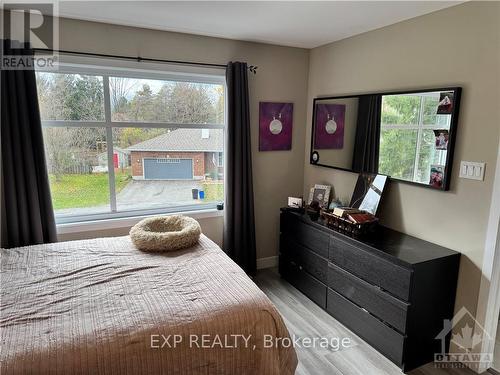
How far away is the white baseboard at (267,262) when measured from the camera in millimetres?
3752

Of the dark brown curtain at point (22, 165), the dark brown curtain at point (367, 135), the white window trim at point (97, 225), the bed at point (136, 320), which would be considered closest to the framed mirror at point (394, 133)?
the dark brown curtain at point (367, 135)

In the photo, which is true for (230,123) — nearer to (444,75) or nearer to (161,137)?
(161,137)

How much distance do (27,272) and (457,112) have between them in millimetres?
2871

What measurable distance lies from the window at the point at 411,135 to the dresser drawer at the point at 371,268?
67cm

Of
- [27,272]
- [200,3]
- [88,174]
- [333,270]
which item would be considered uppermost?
[200,3]

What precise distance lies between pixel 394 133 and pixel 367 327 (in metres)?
1.48

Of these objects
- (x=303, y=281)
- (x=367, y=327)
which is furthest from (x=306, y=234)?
(x=367, y=327)

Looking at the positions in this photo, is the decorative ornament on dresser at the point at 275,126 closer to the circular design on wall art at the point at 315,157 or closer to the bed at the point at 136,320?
the circular design on wall art at the point at 315,157

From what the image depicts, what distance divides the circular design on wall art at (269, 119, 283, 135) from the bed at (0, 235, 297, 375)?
1771 mm

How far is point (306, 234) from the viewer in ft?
9.98

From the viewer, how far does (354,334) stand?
2.58 m

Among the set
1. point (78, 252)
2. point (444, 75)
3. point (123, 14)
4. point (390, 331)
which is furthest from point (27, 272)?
point (444, 75)

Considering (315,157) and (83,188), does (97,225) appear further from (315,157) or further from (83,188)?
(315,157)

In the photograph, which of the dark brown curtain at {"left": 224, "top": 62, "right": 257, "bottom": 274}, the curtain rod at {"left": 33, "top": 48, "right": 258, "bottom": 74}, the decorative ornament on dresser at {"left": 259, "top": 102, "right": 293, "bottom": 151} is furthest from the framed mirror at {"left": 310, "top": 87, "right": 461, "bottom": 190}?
the curtain rod at {"left": 33, "top": 48, "right": 258, "bottom": 74}
